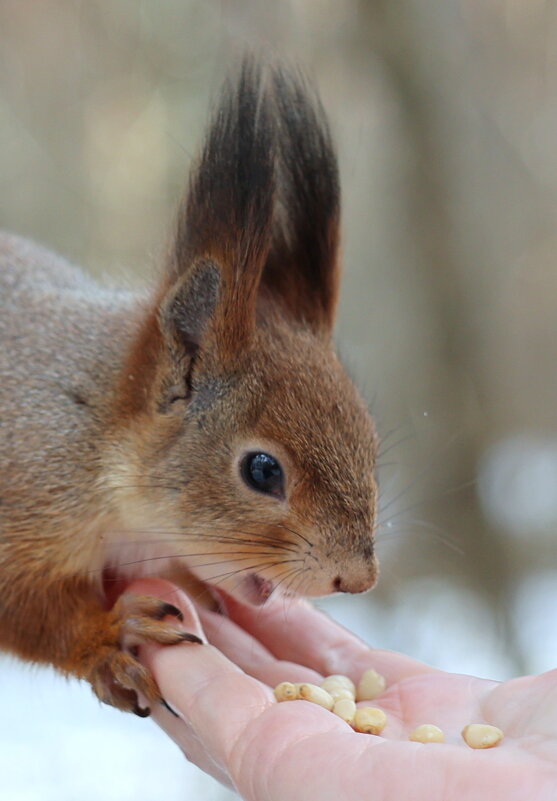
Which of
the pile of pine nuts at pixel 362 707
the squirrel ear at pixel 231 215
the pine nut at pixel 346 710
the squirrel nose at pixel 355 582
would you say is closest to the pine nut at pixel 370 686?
the pile of pine nuts at pixel 362 707

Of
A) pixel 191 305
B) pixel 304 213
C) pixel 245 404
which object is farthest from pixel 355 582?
pixel 304 213

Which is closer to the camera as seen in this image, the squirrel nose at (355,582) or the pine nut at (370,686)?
the squirrel nose at (355,582)

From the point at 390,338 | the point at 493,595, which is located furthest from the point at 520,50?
the point at 493,595

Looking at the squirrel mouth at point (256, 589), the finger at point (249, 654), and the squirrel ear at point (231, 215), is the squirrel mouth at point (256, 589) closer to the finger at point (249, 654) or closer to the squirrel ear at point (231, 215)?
the finger at point (249, 654)

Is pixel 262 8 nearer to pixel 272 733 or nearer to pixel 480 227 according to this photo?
pixel 480 227

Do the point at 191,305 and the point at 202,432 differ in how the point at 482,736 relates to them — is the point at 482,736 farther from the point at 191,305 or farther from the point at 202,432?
the point at 191,305

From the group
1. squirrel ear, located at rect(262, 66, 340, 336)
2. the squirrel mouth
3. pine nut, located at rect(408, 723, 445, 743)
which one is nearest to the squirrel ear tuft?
squirrel ear, located at rect(262, 66, 340, 336)
